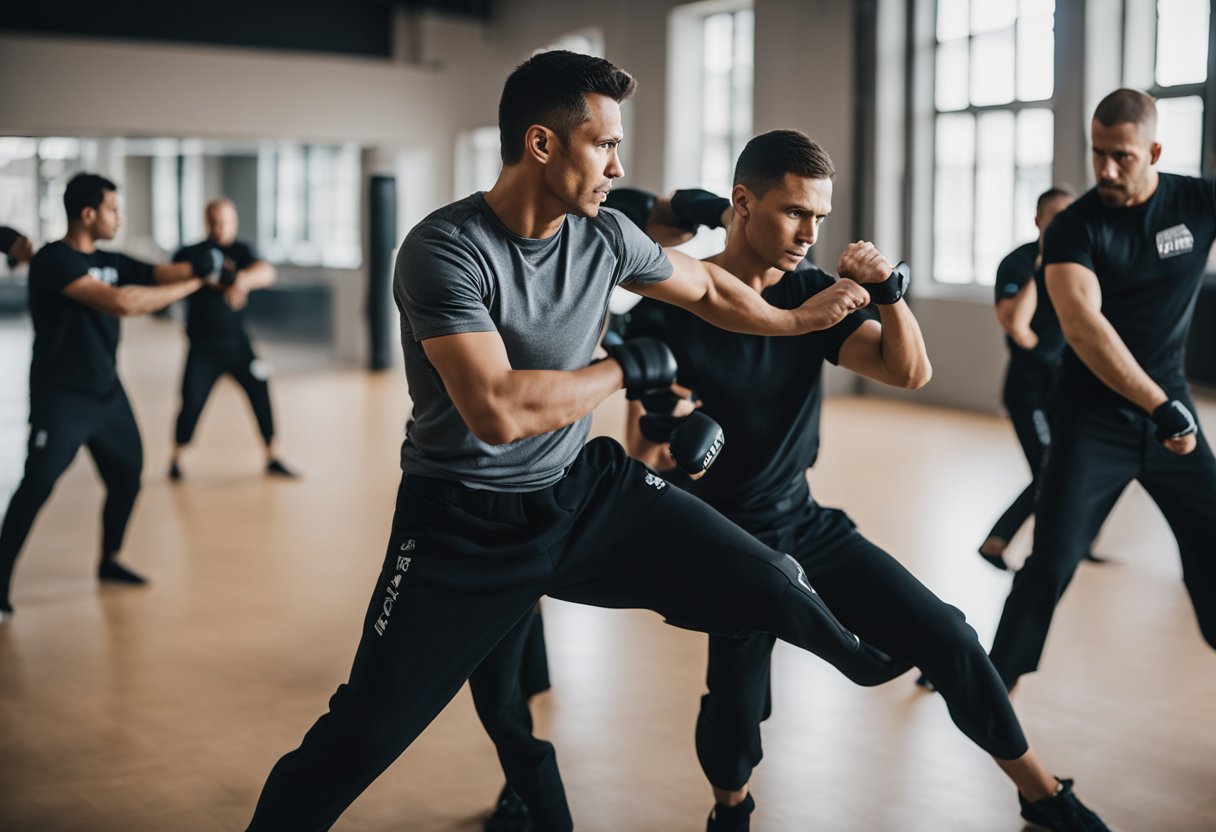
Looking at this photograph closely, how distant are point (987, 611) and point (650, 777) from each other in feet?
5.71

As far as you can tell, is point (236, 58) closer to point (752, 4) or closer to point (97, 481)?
point (752, 4)

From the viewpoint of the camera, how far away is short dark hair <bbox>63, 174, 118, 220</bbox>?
419 cm

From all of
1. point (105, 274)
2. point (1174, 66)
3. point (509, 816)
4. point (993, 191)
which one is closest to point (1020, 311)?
point (509, 816)

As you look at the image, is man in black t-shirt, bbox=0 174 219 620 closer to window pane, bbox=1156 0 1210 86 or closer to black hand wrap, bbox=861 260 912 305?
black hand wrap, bbox=861 260 912 305

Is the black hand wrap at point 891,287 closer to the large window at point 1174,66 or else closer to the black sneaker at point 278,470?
the black sneaker at point 278,470

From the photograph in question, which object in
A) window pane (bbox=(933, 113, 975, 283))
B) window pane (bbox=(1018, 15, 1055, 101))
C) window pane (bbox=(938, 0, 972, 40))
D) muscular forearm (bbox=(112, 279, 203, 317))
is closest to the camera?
muscular forearm (bbox=(112, 279, 203, 317))

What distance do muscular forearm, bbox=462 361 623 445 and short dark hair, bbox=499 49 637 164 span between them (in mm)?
367

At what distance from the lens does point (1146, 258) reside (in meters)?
3.02

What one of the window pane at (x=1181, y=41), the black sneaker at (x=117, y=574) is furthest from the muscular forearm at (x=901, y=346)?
the window pane at (x=1181, y=41)

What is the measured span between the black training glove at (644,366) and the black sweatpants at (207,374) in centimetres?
485

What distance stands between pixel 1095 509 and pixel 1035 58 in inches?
265

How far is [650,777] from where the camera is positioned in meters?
2.94

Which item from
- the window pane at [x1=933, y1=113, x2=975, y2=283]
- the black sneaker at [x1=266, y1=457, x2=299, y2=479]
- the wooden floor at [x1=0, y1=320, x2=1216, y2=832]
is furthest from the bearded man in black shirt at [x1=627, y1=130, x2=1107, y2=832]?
the window pane at [x1=933, y1=113, x2=975, y2=283]

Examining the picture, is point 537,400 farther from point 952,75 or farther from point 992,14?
point 952,75
